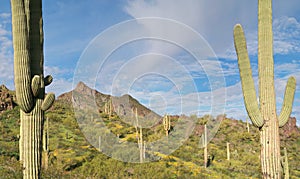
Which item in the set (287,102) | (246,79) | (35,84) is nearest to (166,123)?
(287,102)

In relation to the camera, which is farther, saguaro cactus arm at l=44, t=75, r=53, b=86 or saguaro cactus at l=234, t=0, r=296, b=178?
saguaro cactus at l=234, t=0, r=296, b=178

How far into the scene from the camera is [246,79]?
24.6ft

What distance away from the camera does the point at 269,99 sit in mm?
7324

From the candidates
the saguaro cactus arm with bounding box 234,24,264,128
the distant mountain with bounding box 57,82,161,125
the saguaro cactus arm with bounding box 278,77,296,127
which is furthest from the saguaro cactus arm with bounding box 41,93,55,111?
the distant mountain with bounding box 57,82,161,125

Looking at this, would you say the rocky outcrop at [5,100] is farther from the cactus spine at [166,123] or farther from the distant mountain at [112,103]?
the cactus spine at [166,123]

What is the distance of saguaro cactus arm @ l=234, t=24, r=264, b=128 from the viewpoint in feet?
23.8

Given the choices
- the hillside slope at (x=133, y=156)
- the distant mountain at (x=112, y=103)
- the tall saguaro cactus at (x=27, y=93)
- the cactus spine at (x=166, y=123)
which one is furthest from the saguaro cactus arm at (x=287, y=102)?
the cactus spine at (x=166, y=123)

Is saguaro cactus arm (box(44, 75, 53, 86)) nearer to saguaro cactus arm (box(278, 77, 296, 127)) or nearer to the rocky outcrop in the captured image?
saguaro cactus arm (box(278, 77, 296, 127))

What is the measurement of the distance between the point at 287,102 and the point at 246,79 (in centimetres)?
129

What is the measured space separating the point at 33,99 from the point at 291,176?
1705 centimetres

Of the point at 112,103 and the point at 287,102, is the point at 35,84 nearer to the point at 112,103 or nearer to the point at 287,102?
the point at 287,102

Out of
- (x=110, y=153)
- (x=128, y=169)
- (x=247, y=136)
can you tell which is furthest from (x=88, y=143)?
(x=247, y=136)

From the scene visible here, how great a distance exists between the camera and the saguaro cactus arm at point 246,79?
23.8 ft

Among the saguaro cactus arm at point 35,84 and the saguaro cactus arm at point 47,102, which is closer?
the saguaro cactus arm at point 35,84
